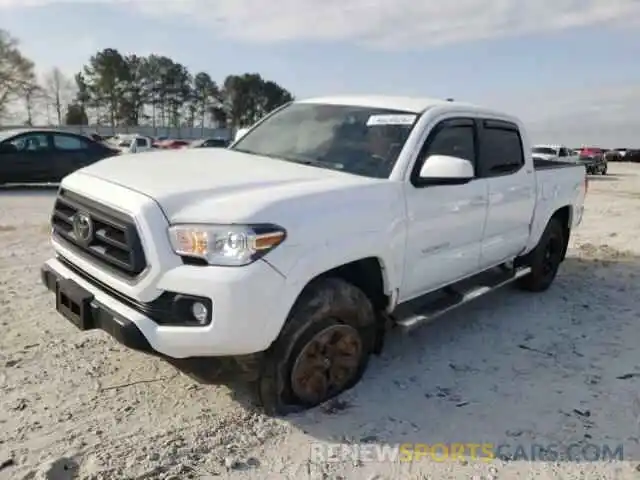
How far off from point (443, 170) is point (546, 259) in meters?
3.09

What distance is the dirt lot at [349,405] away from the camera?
296cm

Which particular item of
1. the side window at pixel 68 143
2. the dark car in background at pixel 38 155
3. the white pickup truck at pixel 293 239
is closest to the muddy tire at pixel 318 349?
the white pickup truck at pixel 293 239

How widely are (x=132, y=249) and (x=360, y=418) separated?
1626mm

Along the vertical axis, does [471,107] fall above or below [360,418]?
above

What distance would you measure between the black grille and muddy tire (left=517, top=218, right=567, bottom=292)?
424cm

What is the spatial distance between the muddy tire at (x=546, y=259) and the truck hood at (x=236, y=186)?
3.02 meters

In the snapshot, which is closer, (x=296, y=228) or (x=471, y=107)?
(x=296, y=228)

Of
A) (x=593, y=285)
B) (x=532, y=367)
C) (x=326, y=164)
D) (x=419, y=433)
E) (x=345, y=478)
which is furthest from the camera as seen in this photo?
(x=593, y=285)

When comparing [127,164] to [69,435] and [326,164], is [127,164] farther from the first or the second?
[69,435]

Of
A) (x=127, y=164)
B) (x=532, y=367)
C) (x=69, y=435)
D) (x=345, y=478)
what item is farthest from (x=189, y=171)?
(x=532, y=367)

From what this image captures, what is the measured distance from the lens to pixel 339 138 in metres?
4.17

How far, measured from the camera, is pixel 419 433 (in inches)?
130

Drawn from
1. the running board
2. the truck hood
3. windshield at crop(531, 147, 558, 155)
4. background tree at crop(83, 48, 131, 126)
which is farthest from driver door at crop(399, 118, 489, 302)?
background tree at crop(83, 48, 131, 126)

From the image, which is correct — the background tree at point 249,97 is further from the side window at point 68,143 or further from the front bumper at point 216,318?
the front bumper at point 216,318
